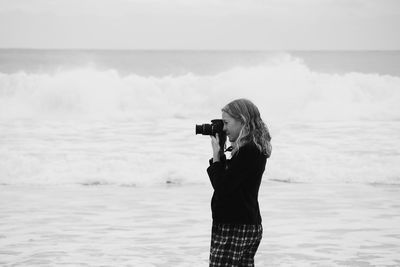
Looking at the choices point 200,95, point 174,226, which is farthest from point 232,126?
point 200,95

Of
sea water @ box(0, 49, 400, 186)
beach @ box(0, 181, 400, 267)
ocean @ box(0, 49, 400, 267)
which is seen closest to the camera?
beach @ box(0, 181, 400, 267)

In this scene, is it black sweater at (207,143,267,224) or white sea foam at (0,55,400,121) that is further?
white sea foam at (0,55,400,121)

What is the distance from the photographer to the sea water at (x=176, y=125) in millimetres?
11555

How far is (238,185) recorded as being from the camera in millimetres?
3182

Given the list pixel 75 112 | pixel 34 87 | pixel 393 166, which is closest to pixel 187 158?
pixel 393 166

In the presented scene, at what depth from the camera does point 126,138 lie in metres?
14.7

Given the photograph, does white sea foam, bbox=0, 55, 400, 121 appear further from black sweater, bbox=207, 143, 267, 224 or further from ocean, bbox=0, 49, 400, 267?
black sweater, bbox=207, 143, 267, 224

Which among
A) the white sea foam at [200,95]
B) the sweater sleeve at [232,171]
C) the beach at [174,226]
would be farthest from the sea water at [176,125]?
the sweater sleeve at [232,171]

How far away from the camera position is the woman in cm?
317

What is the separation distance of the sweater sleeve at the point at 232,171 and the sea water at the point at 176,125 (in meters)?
7.48

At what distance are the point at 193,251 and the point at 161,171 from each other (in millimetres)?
5479

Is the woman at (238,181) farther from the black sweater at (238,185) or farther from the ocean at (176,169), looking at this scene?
the ocean at (176,169)

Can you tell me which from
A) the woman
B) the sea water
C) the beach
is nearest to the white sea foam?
the sea water

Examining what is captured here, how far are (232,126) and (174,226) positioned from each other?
13.4 ft
